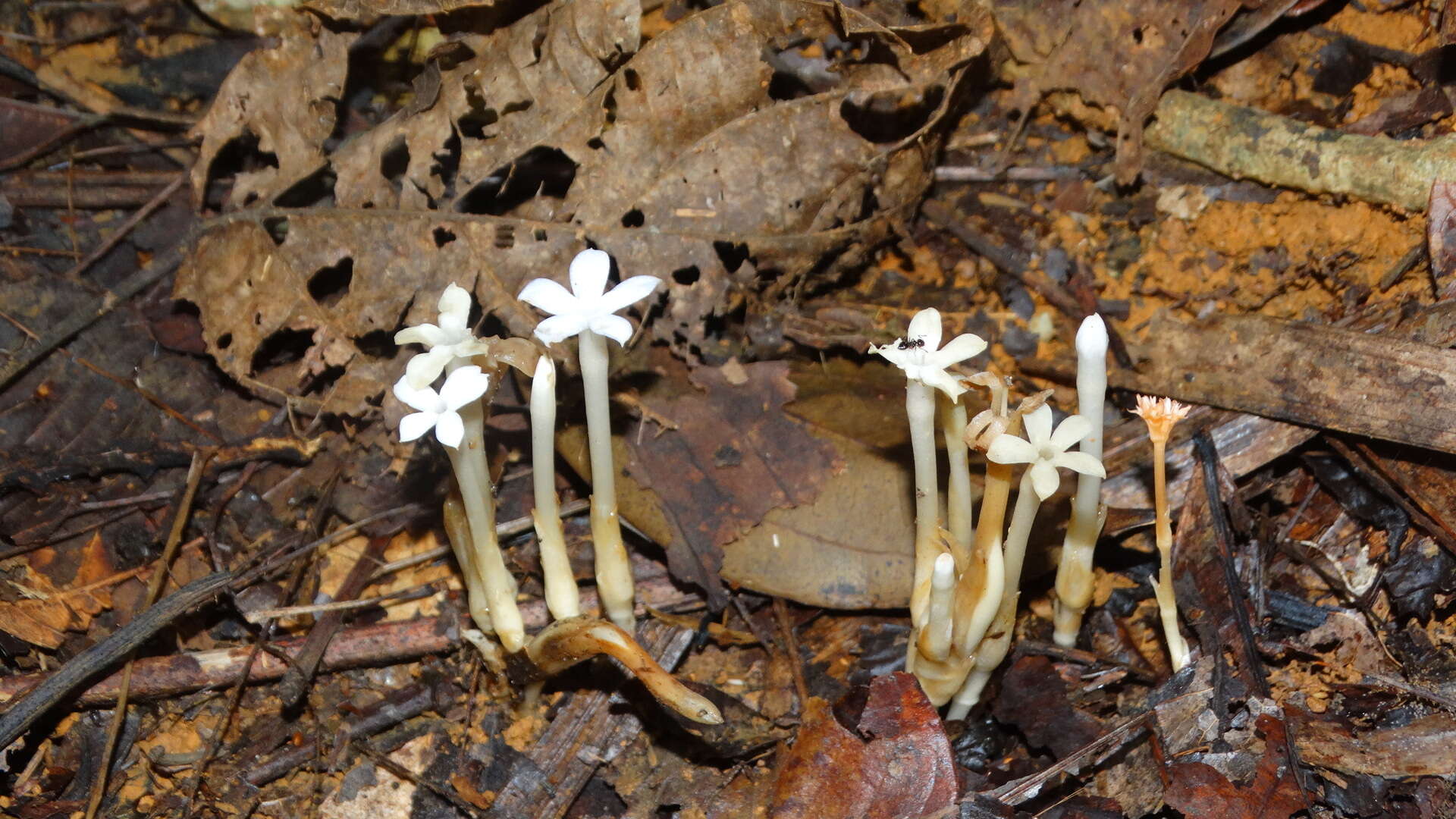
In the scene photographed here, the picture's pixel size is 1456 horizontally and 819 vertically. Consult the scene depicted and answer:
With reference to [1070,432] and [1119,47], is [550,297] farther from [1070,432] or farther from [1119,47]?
[1119,47]

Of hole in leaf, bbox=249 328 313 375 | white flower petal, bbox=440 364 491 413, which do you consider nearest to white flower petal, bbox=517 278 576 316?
white flower petal, bbox=440 364 491 413

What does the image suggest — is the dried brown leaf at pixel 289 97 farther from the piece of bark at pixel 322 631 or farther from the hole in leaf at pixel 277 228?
the piece of bark at pixel 322 631

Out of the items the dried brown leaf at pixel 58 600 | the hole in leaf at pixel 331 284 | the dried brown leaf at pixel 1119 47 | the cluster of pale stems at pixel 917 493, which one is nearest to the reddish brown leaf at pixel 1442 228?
the dried brown leaf at pixel 1119 47

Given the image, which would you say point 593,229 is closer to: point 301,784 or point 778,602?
point 778,602

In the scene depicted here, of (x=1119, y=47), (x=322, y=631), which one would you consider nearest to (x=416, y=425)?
(x=322, y=631)

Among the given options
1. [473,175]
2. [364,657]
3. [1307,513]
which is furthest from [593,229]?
[1307,513]
